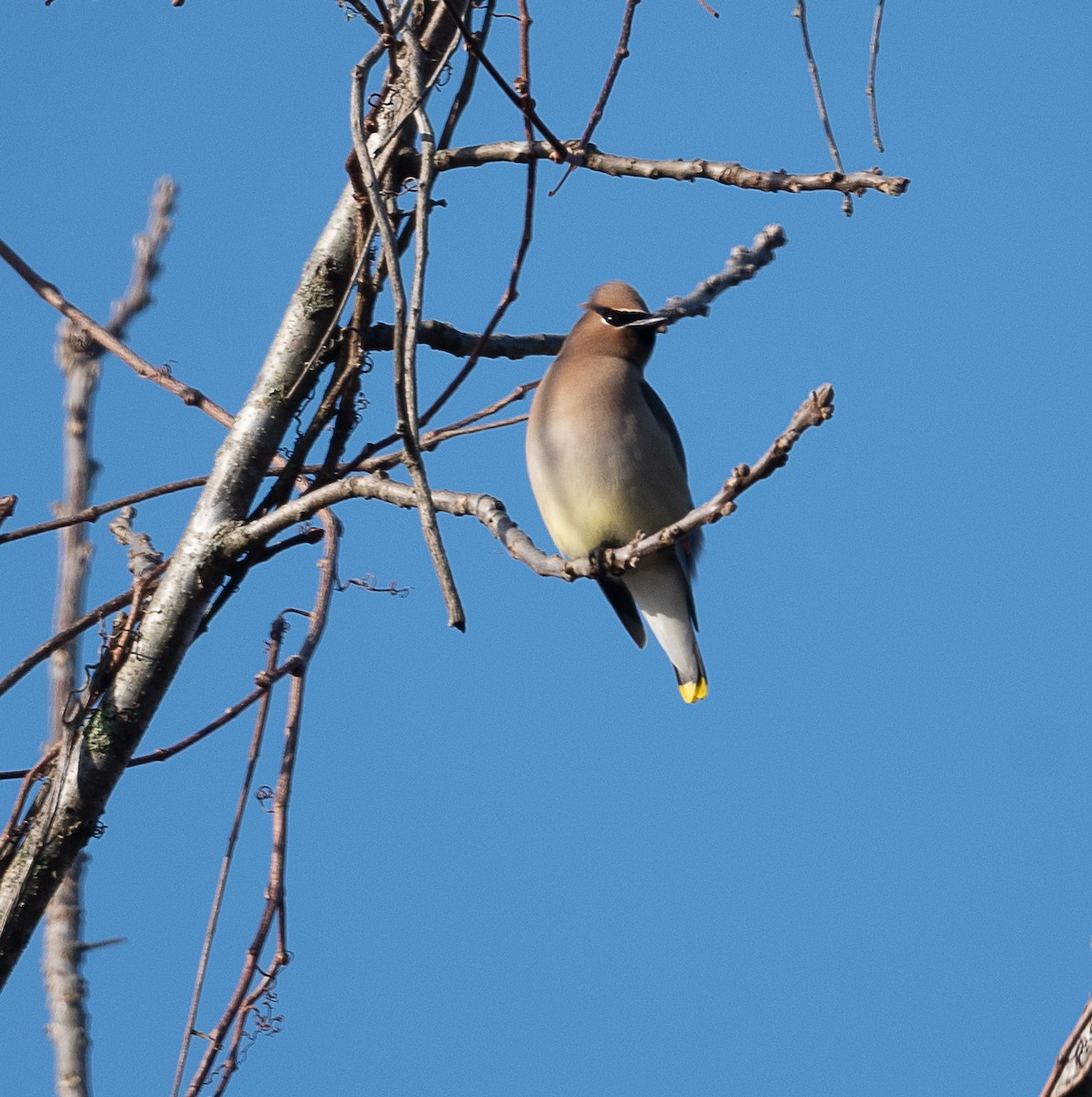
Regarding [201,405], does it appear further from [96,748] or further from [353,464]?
[96,748]

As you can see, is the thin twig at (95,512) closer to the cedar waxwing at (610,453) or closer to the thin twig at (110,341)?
the thin twig at (110,341)

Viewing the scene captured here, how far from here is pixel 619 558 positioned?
7.45 ft

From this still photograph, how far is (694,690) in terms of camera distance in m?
4.74

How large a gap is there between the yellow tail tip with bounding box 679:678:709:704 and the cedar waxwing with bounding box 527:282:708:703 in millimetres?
340

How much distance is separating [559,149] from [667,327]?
4.30 ft

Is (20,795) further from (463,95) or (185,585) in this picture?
(463,95)

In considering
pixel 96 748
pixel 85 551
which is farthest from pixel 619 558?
pixel 85 551

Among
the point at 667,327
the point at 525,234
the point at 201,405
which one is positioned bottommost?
the point at 525,234

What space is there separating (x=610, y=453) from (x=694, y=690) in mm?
984

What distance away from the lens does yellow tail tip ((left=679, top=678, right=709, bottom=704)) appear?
472 centimetres

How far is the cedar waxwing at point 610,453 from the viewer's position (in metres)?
4.09

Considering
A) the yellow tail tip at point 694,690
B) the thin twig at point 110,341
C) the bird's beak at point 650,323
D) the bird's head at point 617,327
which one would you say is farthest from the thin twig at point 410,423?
the yellow tail tip at point 694,690

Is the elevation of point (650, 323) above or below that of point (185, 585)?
above

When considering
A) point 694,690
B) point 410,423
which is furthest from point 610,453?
point 410,423
